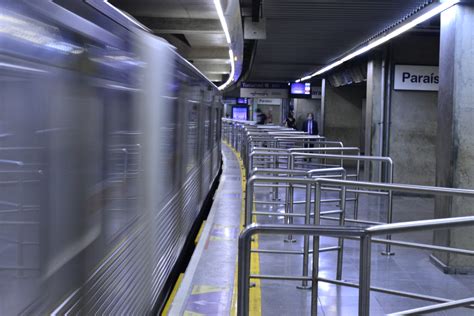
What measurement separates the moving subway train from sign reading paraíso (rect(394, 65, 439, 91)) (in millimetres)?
8278

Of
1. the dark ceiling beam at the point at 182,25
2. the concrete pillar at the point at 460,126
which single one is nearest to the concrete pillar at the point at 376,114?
the concrete pillar at the point at 460,126

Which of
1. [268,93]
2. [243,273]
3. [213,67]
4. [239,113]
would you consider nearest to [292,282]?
[243,273]

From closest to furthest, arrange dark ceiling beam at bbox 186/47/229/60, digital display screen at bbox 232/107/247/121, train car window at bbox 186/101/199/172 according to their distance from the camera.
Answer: train car window at bbox 186/101/199/172, dark ceiling beam at bbox 186/47/229/60, digital display screen at bbox 232/107/247/121

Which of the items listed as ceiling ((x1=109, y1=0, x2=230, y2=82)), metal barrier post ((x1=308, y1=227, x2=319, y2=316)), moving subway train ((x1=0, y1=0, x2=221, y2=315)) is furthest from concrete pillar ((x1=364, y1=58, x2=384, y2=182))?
moving subway train ((x1=0, y1=0, x2=221, y2=315))

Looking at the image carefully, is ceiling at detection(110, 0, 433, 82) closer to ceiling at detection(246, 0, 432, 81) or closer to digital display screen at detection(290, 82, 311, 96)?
ceiling at detection(246, 0, 432, 81)

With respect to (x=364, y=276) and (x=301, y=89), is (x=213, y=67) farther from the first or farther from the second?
(x=364, y=276)

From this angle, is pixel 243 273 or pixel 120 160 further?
pixel 120 160

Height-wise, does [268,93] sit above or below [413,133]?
above

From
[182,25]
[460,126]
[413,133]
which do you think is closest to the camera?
[460,126]

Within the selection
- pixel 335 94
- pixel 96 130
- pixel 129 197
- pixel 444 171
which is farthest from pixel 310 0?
pixel 335 94

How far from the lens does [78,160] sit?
8.05 feet

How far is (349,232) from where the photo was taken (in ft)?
8.58

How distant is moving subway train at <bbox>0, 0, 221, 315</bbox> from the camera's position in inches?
72.7

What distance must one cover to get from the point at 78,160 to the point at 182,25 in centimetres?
1566
